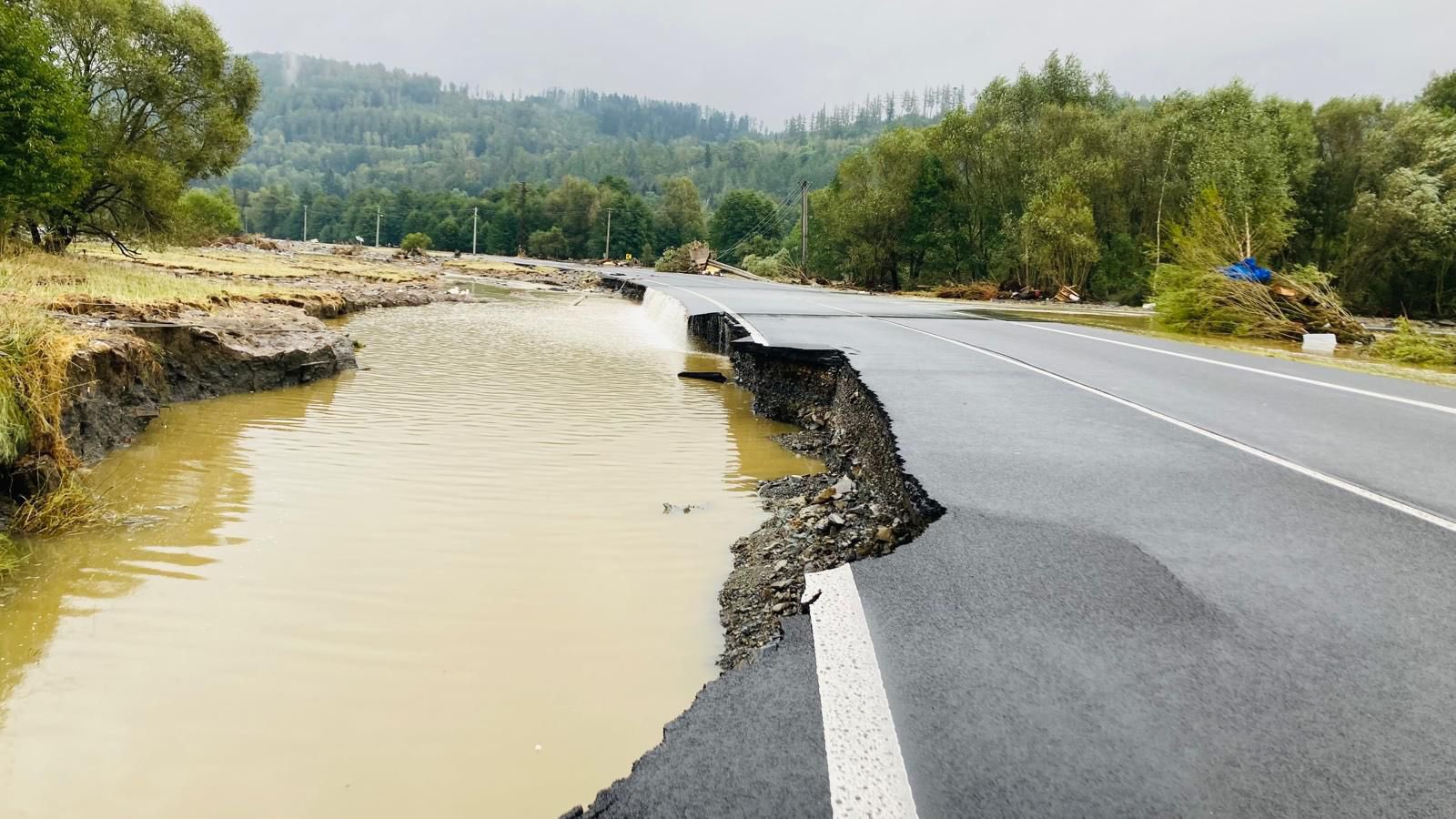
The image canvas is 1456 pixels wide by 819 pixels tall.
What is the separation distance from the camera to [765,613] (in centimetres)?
443

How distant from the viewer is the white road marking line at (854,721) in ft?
6.74

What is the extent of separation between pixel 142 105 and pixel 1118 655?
92.1 feet

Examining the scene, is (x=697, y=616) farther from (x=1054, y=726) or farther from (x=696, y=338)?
(x=696, y=338)

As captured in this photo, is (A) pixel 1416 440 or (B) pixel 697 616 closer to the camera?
(B) pixel 697 616

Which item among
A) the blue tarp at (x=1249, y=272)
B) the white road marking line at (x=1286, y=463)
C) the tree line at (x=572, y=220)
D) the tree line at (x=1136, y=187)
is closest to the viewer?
the white road marking line at (x=1286, y=463)

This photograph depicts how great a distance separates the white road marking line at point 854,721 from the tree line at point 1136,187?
28801 mm

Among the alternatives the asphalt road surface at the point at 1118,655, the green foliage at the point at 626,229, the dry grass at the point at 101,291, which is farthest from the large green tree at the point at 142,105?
the green foliage at the point at 626,229

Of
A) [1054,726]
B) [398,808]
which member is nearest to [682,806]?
[1054,726]

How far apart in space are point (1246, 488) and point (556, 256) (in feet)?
389

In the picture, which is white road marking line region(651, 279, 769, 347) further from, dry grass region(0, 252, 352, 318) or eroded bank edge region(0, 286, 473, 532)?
dry grass region(0, 252, 352, 318)

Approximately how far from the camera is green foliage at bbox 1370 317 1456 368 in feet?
43.7

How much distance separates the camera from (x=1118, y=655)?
2807 millimetres

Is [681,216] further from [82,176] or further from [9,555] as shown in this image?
[9,555]

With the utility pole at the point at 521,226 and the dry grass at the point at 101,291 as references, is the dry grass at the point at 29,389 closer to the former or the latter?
the dry grass at the point at 101,291
